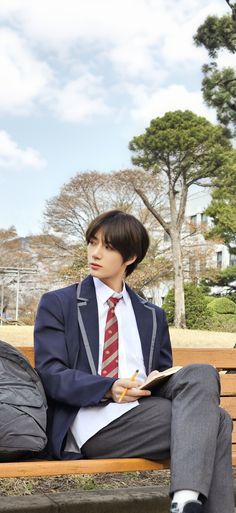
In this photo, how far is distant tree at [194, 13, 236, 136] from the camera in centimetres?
1266

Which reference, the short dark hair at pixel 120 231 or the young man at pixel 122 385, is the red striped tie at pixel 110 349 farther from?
the short dark hair at pixel 120 231

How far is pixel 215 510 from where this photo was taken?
235cm

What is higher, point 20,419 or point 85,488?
point 20,419

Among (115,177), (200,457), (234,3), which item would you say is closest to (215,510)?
(200,457)

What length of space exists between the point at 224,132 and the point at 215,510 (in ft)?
49.5

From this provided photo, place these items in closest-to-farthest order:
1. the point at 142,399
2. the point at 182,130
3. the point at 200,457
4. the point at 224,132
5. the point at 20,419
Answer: the point at 200,457 < the point at 20,419 < the point at 142,399 < the point at 224,132 < the point at 182,130

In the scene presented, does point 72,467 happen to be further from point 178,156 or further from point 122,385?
point 178,156

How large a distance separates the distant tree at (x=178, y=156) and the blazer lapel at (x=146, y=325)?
1030 inches

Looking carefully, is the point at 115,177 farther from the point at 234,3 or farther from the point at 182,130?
the point at 234,3

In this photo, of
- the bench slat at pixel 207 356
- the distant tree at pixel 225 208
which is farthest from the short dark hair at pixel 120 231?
the distant tree at pixel 225 208

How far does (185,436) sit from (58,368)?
554 millimetres

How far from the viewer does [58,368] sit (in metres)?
2.66

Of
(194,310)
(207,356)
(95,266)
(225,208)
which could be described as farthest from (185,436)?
(225,208)

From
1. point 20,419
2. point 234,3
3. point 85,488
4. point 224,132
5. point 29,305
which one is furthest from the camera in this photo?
point 29,305
